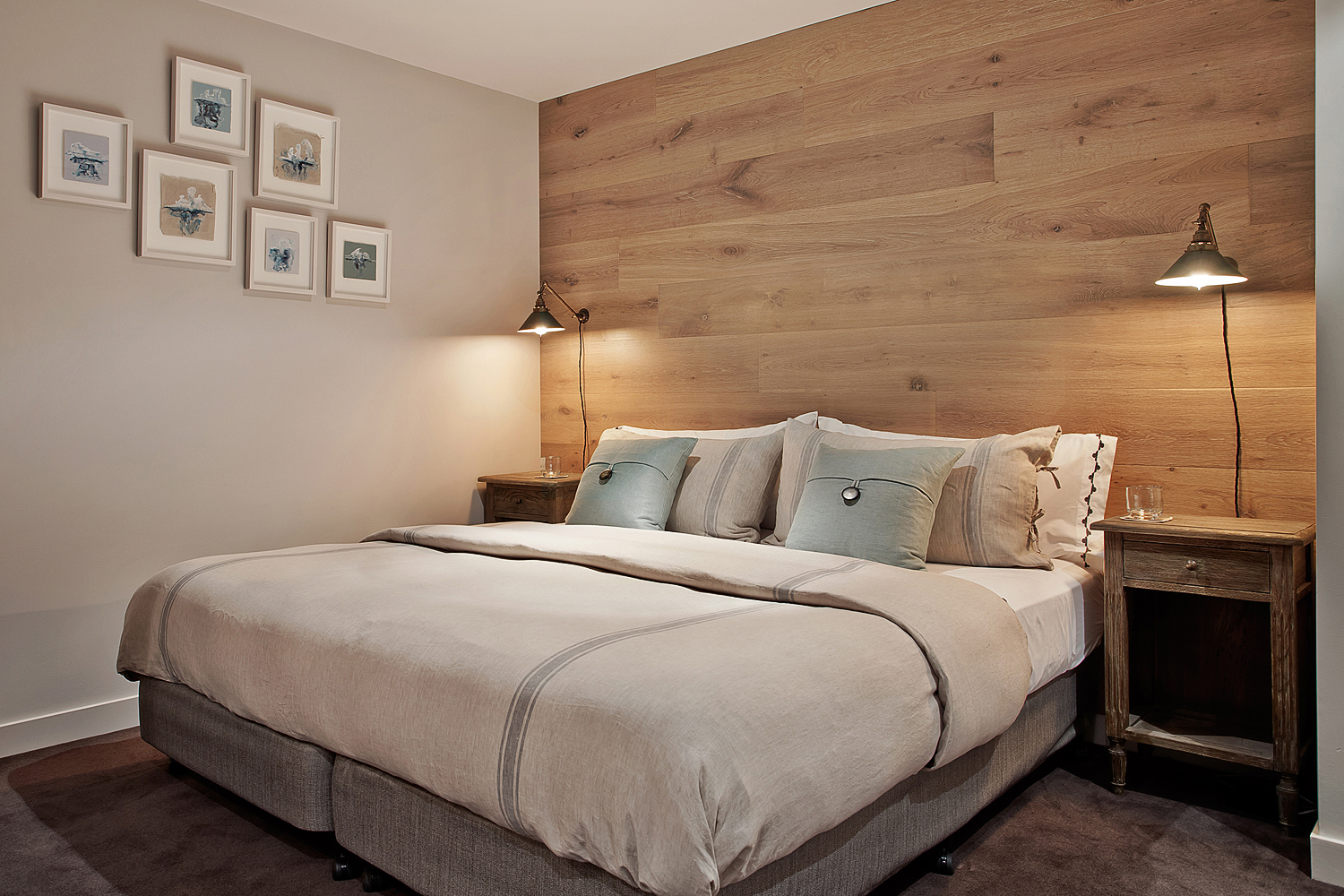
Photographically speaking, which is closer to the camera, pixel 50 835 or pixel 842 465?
pixel 50 835

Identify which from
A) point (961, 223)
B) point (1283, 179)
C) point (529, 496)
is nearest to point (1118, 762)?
point (1283, 179)

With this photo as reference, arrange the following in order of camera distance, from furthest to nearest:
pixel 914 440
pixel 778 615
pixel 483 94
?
pixel 483 94, pixel 914 440, pixel 778 615

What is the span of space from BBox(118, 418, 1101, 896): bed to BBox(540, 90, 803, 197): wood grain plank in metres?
1.84

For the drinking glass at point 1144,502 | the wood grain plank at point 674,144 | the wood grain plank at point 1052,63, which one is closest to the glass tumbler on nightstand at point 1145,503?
the drinking glass at point 1144,502

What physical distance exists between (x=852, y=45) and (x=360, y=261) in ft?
6.75

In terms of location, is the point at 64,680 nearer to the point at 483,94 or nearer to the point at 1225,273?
the point at 483,94

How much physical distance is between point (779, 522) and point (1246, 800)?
147 cm

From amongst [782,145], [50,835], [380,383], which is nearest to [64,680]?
[50,835]

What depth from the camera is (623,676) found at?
1531 millimetres

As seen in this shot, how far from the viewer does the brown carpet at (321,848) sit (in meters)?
2.02

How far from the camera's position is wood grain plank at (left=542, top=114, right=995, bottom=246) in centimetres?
323

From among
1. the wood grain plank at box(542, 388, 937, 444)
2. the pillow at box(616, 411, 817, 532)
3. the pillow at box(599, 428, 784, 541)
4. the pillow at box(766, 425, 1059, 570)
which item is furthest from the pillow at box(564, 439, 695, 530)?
the pillow at box(766, 425, 1059, 570)

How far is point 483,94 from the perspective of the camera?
4.23 m

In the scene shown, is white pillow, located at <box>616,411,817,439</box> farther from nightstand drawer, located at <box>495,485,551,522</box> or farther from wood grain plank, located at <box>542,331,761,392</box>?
nightstand drawer, located at <box>495,485,551,522</box>
